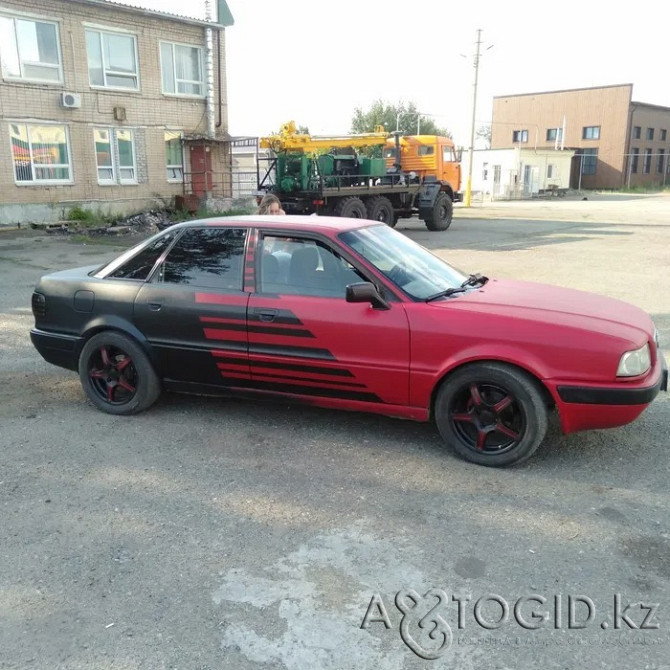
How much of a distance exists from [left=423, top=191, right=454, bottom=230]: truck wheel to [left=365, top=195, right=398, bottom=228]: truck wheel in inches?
52.4

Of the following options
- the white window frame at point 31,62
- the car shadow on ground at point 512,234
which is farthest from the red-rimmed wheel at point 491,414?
the white window frame at point 31,62

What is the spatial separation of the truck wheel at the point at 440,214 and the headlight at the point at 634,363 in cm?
1815

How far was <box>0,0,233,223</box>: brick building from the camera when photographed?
63.1 feet

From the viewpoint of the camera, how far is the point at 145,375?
16.1 ft

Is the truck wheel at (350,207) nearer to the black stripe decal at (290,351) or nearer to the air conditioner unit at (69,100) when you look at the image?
the air conditioner unit at (69,100)

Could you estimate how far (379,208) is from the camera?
67.5 ft

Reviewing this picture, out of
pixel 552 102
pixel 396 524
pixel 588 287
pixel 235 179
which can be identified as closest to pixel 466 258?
pixel 588 287

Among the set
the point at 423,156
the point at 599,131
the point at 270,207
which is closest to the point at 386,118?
the point at 599,131

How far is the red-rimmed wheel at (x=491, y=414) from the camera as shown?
13.0 feet

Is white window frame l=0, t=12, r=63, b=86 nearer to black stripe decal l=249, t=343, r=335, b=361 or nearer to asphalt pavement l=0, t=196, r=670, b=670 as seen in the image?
asphalt pavement l=0, t=196, r=670, b=670

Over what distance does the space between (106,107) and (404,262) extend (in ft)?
63.4

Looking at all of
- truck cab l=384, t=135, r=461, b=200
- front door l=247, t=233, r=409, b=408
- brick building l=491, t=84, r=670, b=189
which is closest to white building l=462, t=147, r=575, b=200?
brick building l=491, t=84, r=670, b=189

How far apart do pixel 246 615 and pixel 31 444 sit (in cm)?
247

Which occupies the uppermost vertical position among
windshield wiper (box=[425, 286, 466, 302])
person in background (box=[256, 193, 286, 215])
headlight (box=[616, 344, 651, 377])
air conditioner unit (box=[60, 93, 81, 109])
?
air conditioner unit (box=[60, 93, 81, 109])
